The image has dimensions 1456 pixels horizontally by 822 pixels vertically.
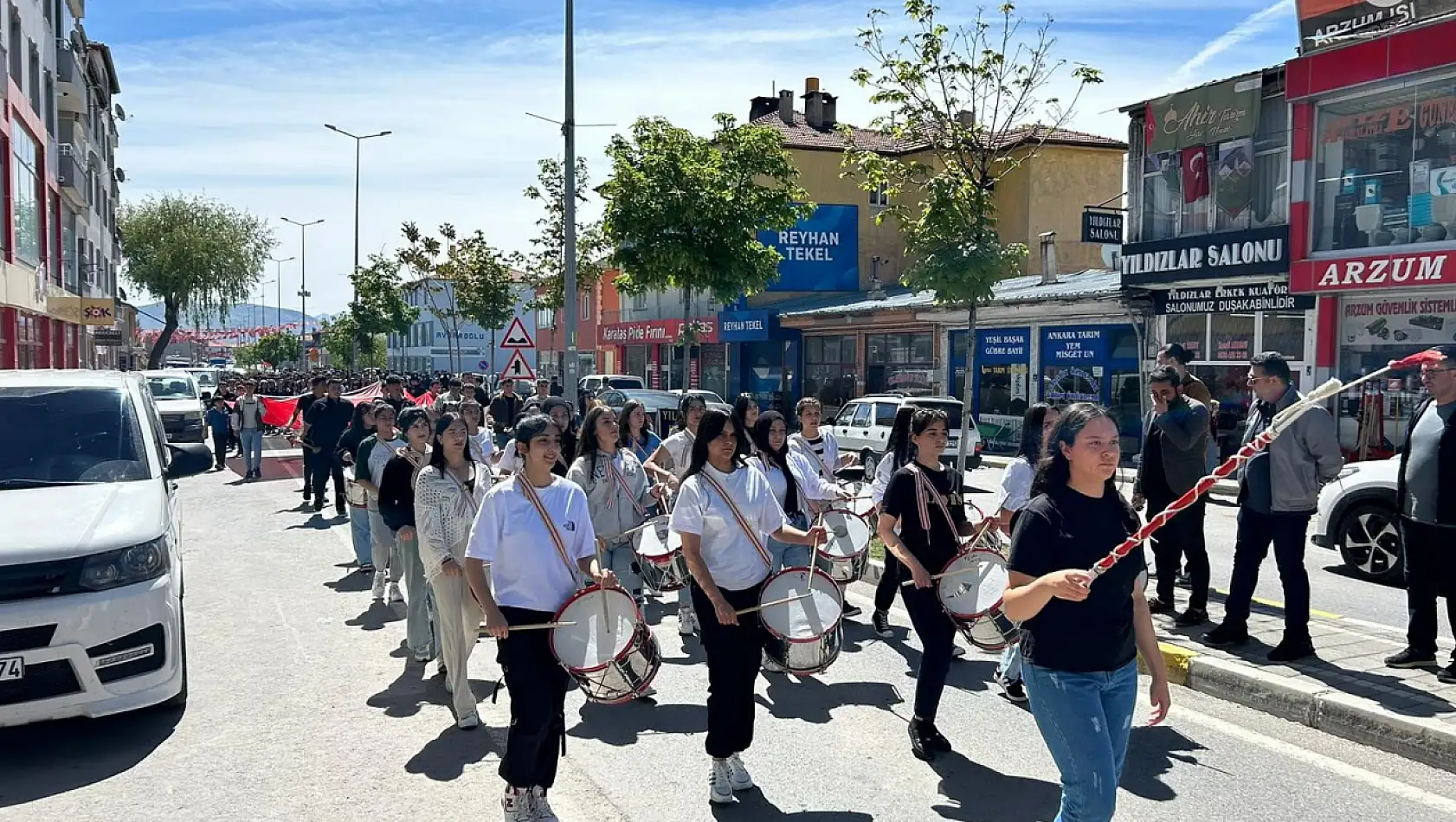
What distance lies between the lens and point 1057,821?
3.73 metres

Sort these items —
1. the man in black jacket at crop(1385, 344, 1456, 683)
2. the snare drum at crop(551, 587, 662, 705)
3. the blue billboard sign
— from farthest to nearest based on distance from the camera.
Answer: the blue billboard sign → the man in black jacket at crop(1385, 344, 1456, 683) → the snare drum at crop(551, 587, 662, 705)

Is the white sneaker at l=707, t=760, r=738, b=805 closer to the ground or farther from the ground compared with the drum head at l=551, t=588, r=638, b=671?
closer to the ground

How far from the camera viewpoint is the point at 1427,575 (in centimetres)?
655

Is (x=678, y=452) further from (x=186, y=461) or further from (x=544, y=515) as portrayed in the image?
(x=544, y=515)

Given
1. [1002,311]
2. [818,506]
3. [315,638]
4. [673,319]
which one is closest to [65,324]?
[673,319]

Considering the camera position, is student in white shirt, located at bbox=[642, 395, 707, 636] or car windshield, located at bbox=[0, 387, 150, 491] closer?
car windshield, located at bbox=[0, 387, 150, 491]

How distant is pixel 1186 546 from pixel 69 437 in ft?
23.8

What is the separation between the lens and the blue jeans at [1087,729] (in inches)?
141

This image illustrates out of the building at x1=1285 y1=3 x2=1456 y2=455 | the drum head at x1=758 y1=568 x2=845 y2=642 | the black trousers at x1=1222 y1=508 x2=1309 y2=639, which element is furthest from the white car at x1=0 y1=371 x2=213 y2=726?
the building at x1=1285 y1=3 x2=1456 y2=455

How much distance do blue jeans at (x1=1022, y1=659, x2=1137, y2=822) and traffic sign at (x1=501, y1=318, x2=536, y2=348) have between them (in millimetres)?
15562

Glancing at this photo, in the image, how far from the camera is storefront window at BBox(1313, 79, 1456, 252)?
18.6 metres

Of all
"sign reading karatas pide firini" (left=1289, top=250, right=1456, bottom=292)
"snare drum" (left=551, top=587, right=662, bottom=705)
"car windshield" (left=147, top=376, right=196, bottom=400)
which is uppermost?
"sign reading karatas pide firini" (left=1289, top=250, right=1456, bottom=292)

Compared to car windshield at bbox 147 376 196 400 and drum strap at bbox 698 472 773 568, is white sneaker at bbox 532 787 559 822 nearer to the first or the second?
drum strap at bbox 698 472 773 568

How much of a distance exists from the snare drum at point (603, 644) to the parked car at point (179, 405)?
19.0 metres
